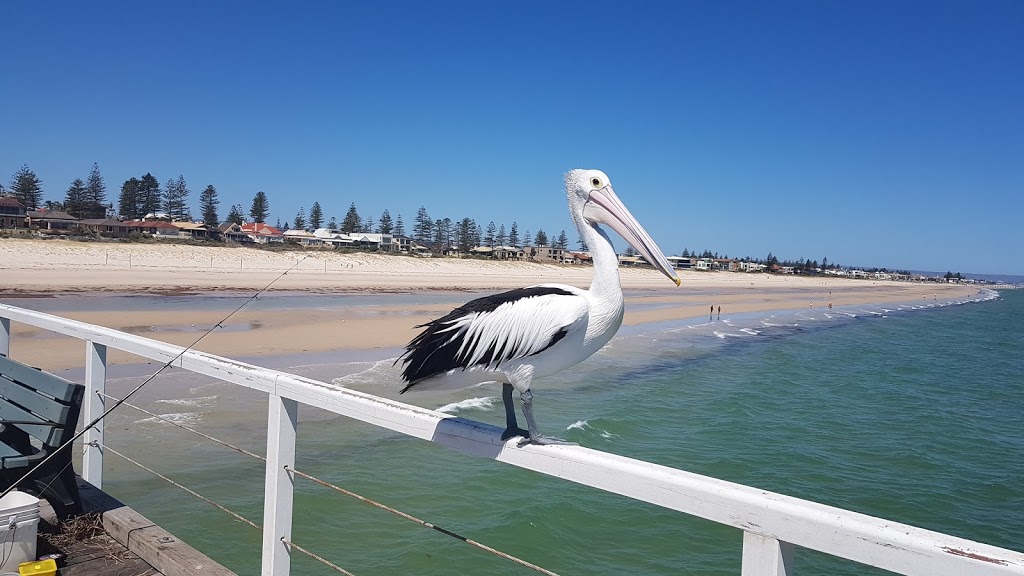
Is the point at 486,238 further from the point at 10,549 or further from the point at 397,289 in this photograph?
the point at 10,549

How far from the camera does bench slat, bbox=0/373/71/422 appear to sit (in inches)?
114

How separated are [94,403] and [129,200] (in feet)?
278

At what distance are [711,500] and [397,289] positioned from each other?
3365 centimetres

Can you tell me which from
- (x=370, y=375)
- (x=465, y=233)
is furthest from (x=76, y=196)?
(x=370, y=375)

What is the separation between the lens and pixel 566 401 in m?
12.0

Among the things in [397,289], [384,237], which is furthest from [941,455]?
[384,237]

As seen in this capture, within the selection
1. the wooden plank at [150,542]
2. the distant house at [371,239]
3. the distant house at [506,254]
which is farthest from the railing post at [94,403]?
the distant house at [371,239]

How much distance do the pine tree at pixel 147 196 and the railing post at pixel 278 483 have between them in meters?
86.3

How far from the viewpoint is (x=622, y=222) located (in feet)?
8.19

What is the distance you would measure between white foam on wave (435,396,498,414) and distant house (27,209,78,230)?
6083 cm

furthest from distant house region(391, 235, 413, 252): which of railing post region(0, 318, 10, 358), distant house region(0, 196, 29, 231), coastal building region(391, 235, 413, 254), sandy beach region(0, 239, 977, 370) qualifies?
railing post region(0, 318, 10, 358)

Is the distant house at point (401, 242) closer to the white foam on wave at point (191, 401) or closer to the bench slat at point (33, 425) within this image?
the white foam on wave at point (191, 401)

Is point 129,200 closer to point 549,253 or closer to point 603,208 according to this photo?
point 549,253

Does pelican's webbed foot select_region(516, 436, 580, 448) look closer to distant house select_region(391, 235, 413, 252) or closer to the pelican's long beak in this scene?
the pelican's long beak
